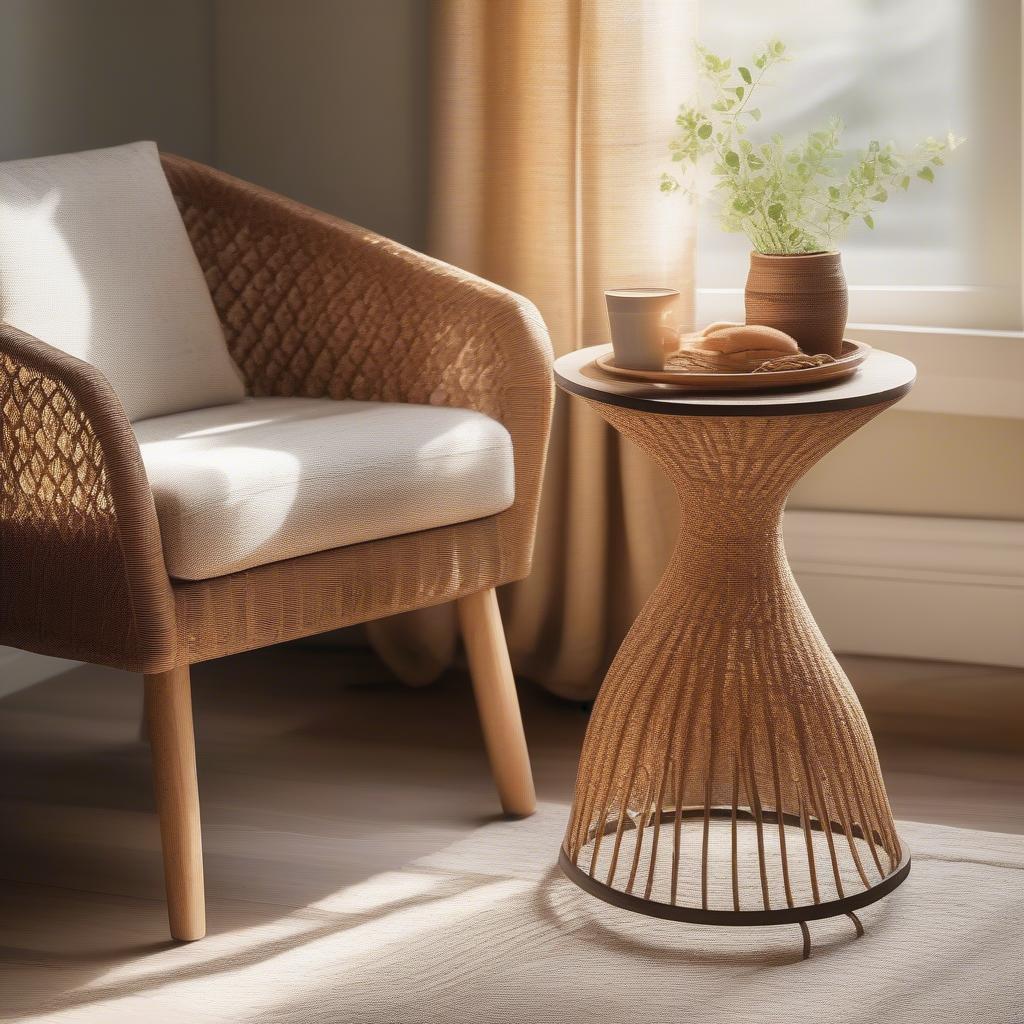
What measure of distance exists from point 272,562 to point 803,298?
0.64m

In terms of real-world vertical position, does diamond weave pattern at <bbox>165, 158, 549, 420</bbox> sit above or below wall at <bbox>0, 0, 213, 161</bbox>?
below

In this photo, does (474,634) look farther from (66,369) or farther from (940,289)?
(940,289)

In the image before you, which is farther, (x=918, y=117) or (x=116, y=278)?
(x=918, y=117)

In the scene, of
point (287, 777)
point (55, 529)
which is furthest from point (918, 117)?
point (55, 529)

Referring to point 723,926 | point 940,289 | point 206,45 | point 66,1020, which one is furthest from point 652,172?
point 66,1020

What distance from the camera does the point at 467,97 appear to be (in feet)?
7.39

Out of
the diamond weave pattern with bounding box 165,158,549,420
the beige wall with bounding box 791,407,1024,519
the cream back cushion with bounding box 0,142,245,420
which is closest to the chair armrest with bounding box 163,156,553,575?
the diamond weave pattern with bounding box 165,158,549,420

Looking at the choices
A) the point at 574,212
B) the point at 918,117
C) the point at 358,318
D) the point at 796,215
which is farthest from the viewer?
the point at 918,117

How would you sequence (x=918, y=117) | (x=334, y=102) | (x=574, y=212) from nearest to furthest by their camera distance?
(x=574, y=212) → (x=918, y=117) → (x=334, y=102)

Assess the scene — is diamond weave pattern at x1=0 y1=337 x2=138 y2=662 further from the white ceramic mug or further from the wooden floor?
the white ceramic mug

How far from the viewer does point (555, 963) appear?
156 cm

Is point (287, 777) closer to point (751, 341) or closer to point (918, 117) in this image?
point (751, 341)

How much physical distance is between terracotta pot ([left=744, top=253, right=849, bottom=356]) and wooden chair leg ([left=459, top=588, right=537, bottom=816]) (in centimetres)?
48

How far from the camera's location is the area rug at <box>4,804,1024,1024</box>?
1.46 metres
